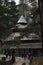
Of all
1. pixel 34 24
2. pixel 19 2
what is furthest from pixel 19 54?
pixel 34 24

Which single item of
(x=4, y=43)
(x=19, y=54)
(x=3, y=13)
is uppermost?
(x=3, y=13)

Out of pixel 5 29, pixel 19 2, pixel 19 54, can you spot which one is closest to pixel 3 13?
pixel 5 29

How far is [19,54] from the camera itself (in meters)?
21.6

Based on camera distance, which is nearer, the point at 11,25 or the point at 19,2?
the point at 11,25

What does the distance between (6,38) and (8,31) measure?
1038mm

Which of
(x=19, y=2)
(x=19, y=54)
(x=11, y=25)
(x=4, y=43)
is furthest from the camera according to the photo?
(x=19, y=54)

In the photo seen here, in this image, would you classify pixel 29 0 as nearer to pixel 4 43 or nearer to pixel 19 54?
pixel 4 43

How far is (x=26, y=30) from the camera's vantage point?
1215 centimetres

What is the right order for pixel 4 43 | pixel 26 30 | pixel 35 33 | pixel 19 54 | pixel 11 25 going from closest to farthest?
pixel 26 30 → pixel 35 33 → pixel 11 25 → pixel 4 43 → pixel 19 54

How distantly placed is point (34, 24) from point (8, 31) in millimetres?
1684

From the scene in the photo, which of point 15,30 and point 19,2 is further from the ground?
point 19,2

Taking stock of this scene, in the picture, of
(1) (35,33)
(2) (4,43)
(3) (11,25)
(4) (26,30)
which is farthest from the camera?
(2) (4,43)

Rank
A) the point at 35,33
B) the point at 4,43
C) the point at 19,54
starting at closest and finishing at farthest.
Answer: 1. the point at 35,33
2. the point at 4,43
3. the point at 19,54

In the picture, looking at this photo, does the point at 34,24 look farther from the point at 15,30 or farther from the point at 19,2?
the point at 19,2
